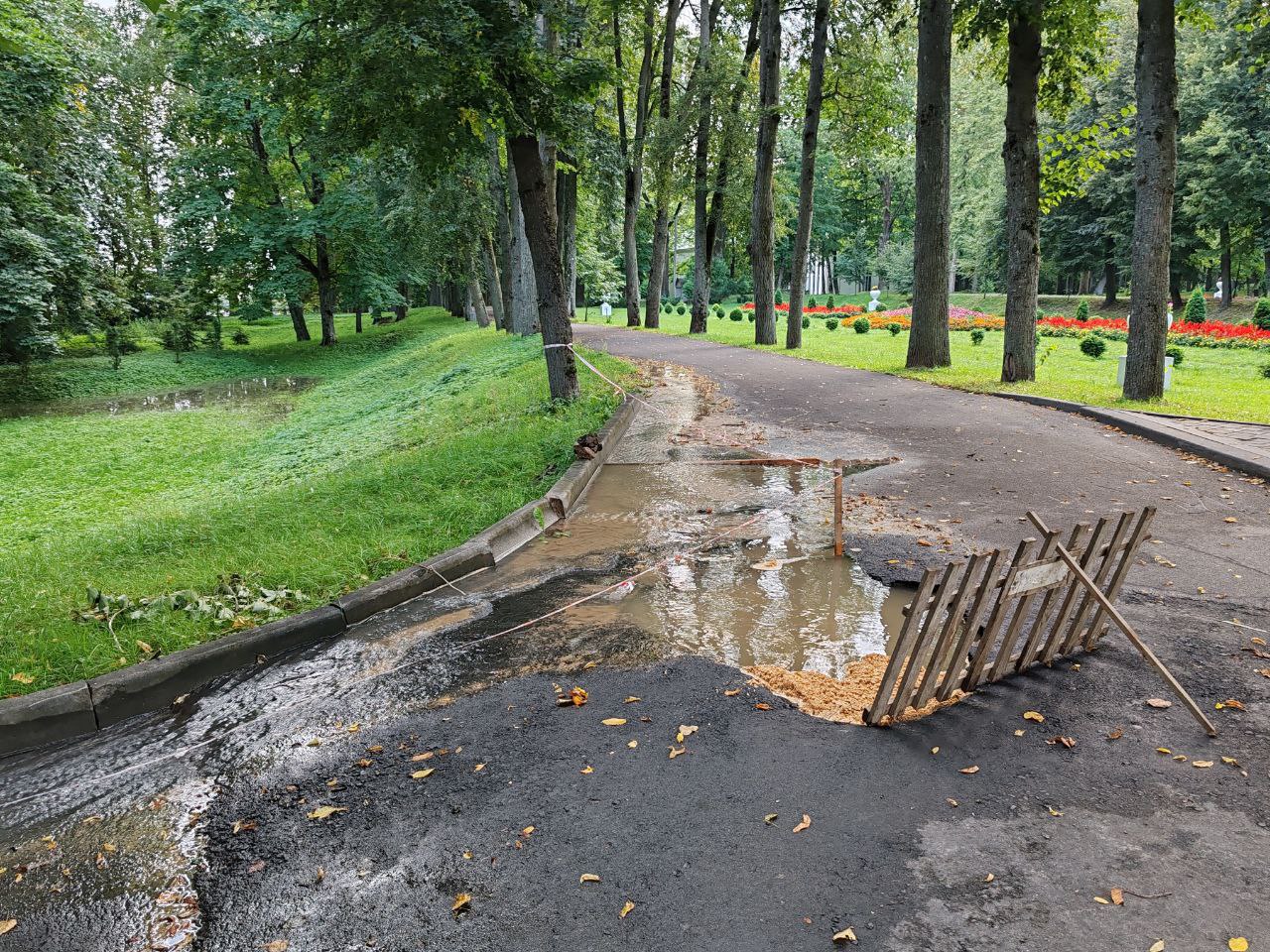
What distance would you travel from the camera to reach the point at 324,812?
3379 mm

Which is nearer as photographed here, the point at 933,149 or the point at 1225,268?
the point at 933,149

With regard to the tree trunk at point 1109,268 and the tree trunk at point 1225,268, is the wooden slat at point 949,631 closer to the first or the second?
the tree trunk at point 1225,268

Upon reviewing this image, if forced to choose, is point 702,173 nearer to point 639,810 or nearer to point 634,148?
point 634,148

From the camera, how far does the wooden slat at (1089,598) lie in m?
4.36

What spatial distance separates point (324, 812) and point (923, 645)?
279cm

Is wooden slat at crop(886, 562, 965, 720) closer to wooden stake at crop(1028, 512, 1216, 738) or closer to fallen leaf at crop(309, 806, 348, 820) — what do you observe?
wooden stake at crop(1028, 512, 1216, 738)

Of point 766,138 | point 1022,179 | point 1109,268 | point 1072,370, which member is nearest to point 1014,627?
point 1022,179

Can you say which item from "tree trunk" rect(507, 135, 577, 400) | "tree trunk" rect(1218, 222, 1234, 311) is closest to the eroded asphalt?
"tree trunk" rect(507, 135, 577, 400)

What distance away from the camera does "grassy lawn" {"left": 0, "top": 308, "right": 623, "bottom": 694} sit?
559 centimetres

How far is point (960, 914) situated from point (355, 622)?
4.12 metres

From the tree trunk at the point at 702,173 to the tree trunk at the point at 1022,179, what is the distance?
1319 cm

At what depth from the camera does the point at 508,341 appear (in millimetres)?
23766

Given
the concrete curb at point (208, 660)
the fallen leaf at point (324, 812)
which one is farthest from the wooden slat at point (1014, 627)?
the concrete curb at point (208, 660)

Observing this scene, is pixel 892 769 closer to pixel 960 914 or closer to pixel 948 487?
pixel 960 914
